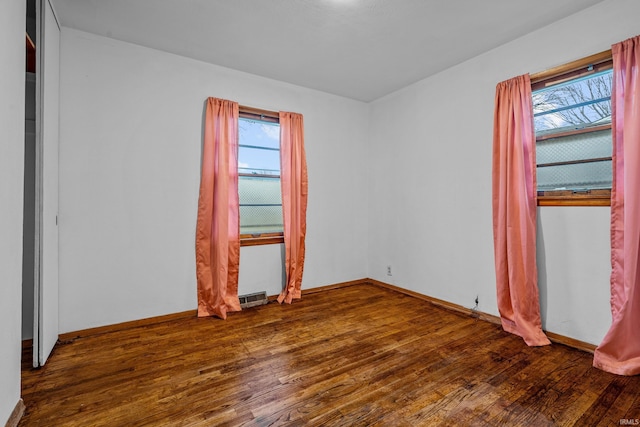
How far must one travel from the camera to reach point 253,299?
352 centimetres

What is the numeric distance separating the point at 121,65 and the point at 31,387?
2669 millimetres

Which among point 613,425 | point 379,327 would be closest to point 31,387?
point 379,327

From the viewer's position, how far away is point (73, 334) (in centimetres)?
263

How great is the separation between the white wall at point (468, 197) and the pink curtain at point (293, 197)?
121cm

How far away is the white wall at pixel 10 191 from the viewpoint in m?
1.44

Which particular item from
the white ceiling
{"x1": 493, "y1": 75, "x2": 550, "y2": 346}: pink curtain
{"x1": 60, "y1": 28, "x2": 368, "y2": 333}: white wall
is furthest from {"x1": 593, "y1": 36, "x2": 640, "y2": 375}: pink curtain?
{"x1": 60, "y1": 28, "x2": 368, "y2": 333}: white wall

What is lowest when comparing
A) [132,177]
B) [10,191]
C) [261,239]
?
[261,239]

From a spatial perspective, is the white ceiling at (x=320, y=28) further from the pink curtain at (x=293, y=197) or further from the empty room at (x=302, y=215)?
the pink curtain at (x=293, y=197)

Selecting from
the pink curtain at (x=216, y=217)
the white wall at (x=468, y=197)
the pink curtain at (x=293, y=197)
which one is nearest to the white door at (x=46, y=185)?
the pink curtain at (x=216, y=217)

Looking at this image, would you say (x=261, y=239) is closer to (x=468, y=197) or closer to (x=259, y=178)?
(x=259, y=178)

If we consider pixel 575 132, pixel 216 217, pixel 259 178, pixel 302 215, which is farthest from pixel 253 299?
pixel 575 132

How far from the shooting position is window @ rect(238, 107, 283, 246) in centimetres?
359

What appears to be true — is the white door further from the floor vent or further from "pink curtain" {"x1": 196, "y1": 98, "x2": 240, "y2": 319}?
the floor vent

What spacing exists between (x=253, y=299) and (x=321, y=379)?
1.73 meters
